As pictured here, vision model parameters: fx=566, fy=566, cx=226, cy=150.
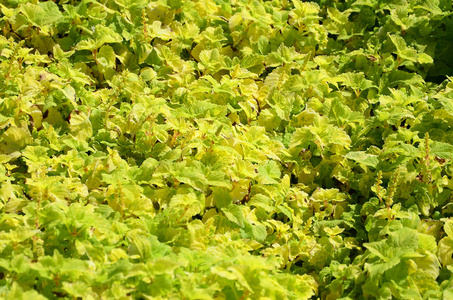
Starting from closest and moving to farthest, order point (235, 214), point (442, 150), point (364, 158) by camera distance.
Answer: point (235, 214) < point (442, 150) < point (364, 158)

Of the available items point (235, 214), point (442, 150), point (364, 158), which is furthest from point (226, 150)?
point (442, 150)

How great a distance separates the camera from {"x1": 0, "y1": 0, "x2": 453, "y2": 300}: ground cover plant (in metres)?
2.28

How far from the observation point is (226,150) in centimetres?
287

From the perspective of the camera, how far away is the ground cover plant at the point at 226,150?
2.28 meters

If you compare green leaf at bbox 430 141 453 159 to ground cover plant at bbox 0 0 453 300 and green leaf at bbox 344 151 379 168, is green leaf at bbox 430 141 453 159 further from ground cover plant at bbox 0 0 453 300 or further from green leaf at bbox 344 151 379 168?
green leaf at bbox 344 151 379 168

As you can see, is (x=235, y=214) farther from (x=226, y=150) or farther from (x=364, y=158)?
(x=364, y=158)

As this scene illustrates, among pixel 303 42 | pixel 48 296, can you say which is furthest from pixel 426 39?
pixel 48 296

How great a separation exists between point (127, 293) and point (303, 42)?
235 centimetres

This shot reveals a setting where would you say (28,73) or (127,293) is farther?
(28,73)

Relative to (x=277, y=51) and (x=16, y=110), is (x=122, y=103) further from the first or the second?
(x=277, y=51)

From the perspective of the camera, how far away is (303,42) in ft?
12.8

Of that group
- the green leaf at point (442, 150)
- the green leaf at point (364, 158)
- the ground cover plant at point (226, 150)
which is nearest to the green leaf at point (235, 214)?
the ground cover plant at point (226, 150)

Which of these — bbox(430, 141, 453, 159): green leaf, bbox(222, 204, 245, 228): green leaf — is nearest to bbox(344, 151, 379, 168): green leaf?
bbox(430, 141, 453, 159): green leaf

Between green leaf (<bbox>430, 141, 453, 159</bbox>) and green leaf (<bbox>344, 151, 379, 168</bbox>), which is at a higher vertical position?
green leaf (<bbox>430, 141, 453, 159</bbox>)
